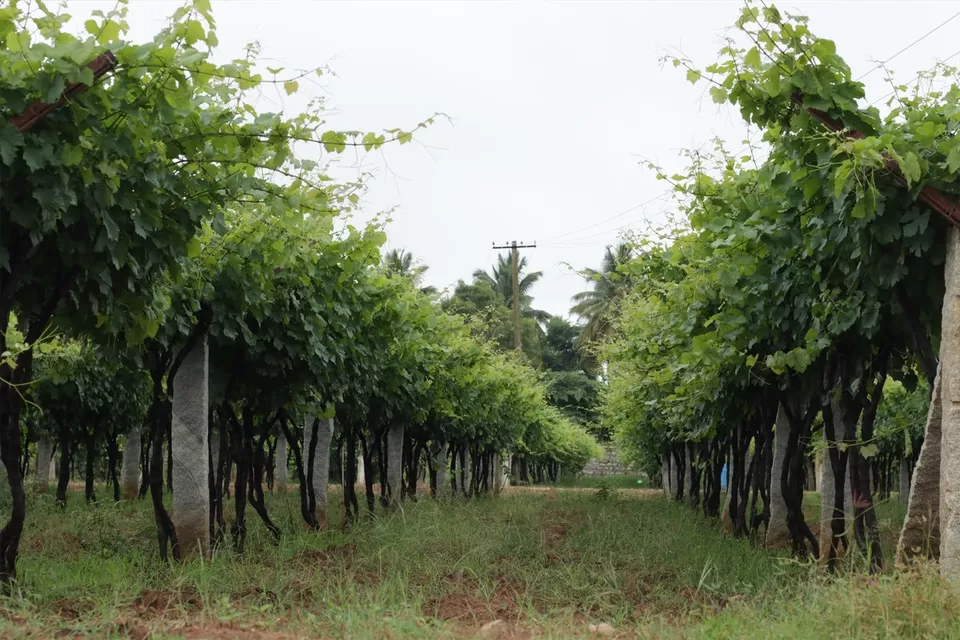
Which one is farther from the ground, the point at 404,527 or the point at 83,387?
the point at 83,387

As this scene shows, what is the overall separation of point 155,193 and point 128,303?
100 cm

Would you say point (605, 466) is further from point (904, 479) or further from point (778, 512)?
point (778, 512)

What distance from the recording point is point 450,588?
7117mm

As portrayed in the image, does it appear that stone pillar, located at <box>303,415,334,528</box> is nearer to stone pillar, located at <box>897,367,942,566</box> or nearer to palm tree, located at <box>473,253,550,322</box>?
stone pillar, located at <box>897,367,942,566</box>

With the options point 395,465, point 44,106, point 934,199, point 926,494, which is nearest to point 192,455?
point 44,106

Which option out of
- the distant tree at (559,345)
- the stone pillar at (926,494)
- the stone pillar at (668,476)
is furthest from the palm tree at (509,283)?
the stone pillar at (926,494)

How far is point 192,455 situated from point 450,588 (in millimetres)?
2902

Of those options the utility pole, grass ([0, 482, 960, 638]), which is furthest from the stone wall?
grass ([0, 482, 960, 638])

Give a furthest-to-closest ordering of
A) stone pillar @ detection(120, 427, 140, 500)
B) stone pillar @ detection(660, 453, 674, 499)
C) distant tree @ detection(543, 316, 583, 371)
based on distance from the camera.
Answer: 1. distant tree @ detection(543, 316, 583, 371)
2. stone pillar @ detection(660, 453, 674, 499)
3. stone pillar @ detection(120, 427, 140, 500)

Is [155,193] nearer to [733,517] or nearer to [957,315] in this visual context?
[957,315]

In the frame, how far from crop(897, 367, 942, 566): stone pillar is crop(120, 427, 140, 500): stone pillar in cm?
1810

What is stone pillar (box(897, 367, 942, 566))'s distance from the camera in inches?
219

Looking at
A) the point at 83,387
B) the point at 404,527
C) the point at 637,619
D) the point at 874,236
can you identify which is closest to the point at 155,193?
the point at 637,619

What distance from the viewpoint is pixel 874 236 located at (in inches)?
231
